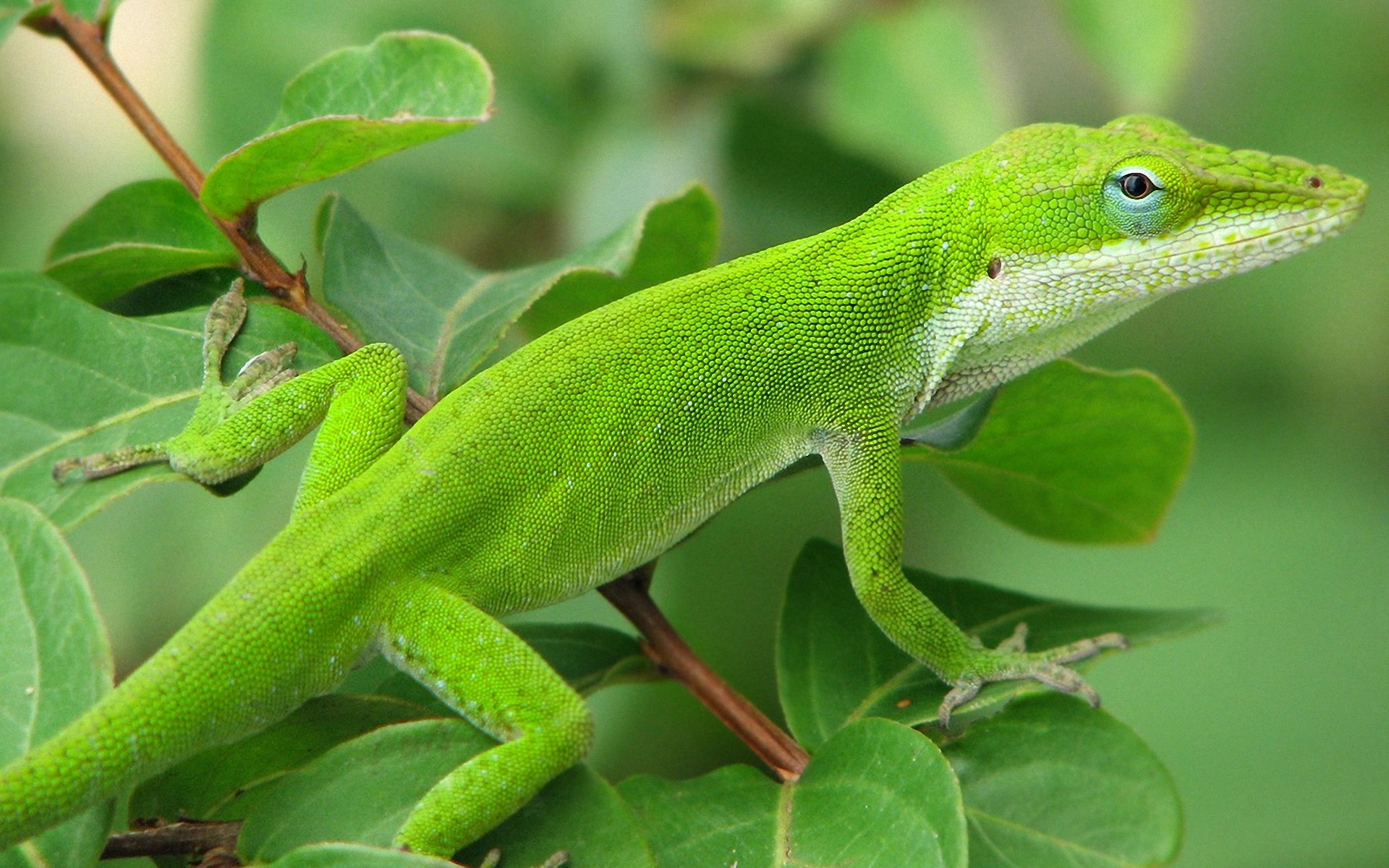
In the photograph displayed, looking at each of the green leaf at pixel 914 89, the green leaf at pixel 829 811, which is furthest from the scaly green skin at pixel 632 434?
the green leaf at pixel 914 89

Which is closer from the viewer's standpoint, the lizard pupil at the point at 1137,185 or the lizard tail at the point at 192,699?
the lizard tail at the point at 192,699

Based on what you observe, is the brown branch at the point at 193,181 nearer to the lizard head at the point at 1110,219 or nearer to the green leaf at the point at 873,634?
the green leaf at the point at 873,634

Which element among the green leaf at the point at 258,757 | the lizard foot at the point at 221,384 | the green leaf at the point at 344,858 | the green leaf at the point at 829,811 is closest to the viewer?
the green leaf at the point at 344,858

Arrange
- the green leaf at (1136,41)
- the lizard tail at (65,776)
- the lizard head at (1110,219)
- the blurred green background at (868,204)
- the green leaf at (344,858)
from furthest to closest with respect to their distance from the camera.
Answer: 1. the blurred green background at (868,204)
2. the green leaf at (1136,41)
3. the lizard head at (1110,219)
4. the lizard tail at (65,776)
5. the green leaf at (344,858)

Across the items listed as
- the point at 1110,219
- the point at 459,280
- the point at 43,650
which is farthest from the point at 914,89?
the point at 43,650

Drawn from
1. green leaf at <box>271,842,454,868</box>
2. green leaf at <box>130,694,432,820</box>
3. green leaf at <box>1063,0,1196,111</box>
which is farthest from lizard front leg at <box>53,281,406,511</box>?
green leaf at <box>1063,0,1196,111</box>

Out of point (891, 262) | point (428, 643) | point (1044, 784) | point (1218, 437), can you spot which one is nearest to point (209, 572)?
point (428, 643)

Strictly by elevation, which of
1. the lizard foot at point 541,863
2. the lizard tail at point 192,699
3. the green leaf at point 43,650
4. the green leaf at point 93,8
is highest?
the green leaf at point 93,8
